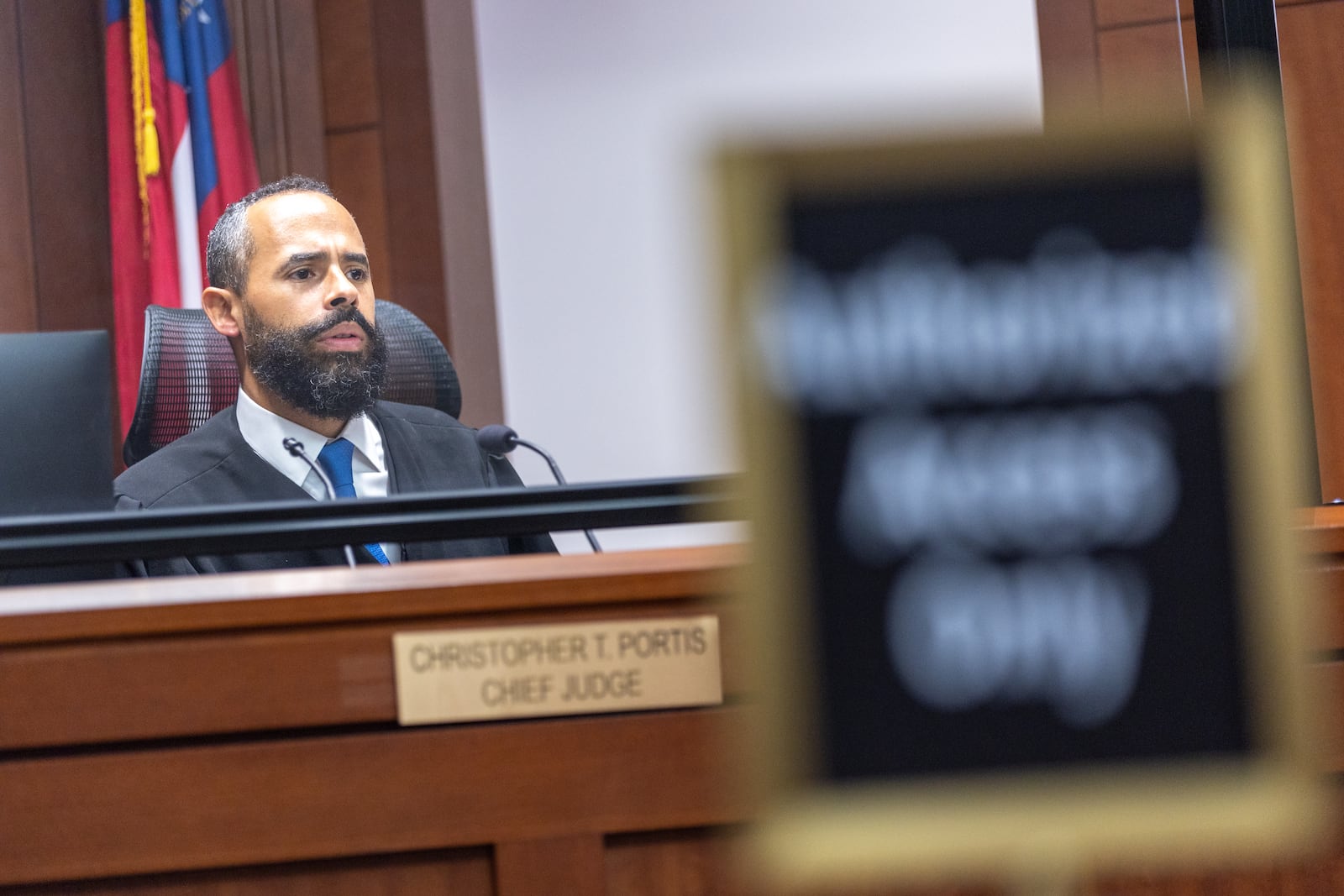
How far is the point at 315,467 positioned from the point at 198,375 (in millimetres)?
396

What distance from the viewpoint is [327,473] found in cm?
159

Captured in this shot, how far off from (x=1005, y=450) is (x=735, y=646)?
1.11 feet

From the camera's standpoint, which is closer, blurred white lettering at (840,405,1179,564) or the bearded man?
blurred white lettering at (840,405,1179,564)

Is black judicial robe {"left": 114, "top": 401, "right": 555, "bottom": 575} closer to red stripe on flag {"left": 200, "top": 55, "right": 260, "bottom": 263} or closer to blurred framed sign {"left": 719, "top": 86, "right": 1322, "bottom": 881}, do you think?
blurred framed sign {"left": 719, "top": 86, "right": 1322, "bottom": 881}

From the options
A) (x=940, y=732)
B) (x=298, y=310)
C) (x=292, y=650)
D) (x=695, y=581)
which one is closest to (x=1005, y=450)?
(x=940, y=732)

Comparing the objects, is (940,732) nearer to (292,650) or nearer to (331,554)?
(292,650)

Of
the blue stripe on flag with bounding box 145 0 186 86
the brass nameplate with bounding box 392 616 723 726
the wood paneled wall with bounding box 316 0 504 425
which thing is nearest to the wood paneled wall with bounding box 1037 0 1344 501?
the wood paneled wall with bounding box 316 0 504 425

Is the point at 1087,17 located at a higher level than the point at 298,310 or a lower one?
higher

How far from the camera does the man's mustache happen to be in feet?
6.08

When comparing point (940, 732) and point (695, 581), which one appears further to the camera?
point (695, 581)

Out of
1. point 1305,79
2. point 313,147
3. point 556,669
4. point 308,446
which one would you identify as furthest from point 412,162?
point 556,669

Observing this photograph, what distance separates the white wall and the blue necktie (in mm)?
1532

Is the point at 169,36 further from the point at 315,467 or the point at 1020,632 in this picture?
the point at 1020,632

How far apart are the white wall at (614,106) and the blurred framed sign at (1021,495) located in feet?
8.83
